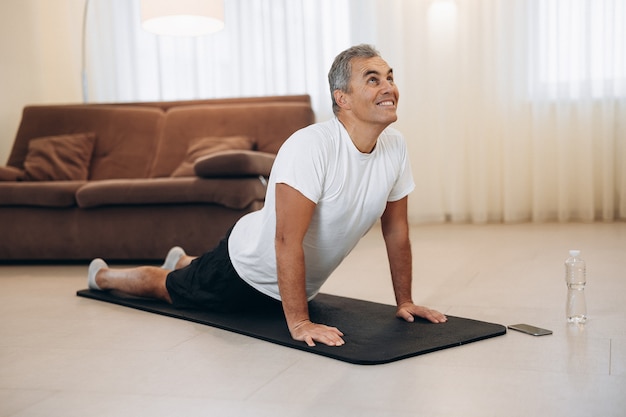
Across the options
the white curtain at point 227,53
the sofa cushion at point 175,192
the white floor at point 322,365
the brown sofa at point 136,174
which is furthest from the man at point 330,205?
the white curtain at point 227,53

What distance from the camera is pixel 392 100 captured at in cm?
229

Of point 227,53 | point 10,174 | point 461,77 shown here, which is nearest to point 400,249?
point 10,174

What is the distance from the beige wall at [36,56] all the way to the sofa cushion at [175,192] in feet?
6.04

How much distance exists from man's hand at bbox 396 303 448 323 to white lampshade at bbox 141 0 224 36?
2.70m

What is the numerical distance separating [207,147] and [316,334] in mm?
2618

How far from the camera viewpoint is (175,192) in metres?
3.98

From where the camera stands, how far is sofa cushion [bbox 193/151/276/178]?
3865 millimetres

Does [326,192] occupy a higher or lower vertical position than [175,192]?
higher

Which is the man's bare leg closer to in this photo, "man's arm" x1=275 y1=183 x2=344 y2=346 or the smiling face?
"man's arm" x1=275 y1=183 x2=344 y2=346

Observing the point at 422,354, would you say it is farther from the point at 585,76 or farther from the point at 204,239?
the point at 585,76

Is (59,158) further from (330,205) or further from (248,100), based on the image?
(330,205)

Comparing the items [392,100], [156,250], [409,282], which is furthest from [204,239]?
[392,100]

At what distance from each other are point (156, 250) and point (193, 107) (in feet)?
4.31

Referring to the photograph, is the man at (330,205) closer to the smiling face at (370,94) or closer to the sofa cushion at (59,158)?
the smiling face at (370,94)
